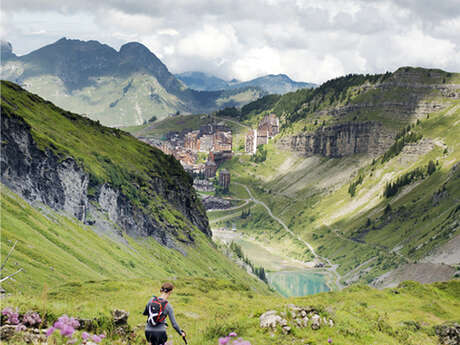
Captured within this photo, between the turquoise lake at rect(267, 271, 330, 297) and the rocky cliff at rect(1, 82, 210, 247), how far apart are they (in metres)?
74.2

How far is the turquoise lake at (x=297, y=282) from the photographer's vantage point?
165 metres

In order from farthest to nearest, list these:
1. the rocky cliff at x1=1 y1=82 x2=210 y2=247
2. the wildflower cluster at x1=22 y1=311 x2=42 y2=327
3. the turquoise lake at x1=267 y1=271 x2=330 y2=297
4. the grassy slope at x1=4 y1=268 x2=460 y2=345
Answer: the turquoise lake at x1=267 y1=271 x2=330 y2=297
the rocky cliff at x1=1 y1=82 x2=210 y2=247
the grassy slope at x1=4 y1=268 x2=460 y2=345
the wildflower cluster at x1=22 y1=311 x2=42 y2=327

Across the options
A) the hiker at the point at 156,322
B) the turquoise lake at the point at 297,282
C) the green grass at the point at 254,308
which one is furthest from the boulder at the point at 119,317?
the turquoise lake at the point at 297,282

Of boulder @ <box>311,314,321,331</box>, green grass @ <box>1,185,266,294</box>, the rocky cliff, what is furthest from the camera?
the rocky cliff

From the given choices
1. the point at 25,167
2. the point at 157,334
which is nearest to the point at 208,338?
the point at 157,334

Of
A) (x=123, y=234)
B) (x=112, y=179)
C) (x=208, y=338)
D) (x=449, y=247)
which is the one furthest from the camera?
(x=449, y=247)

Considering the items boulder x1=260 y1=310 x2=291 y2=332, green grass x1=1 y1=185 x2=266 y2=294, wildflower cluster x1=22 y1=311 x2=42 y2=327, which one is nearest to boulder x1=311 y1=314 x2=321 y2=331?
boulder x1=260 y1=310 x2=291 y2=332

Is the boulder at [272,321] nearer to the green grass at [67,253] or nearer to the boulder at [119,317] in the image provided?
the boulder at [119,317]

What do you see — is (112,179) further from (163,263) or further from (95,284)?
(95,284)

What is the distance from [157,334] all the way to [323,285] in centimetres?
16625

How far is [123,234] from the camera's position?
8100cm

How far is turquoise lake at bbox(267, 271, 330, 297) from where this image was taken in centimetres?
16525

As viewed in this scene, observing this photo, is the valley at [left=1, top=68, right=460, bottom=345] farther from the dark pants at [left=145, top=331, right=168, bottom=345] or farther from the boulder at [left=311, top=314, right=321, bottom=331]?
the dark pants at [left=145, top=331, right=168, bottom=345]

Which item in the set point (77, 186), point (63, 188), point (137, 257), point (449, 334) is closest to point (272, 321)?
point (449, 334)
